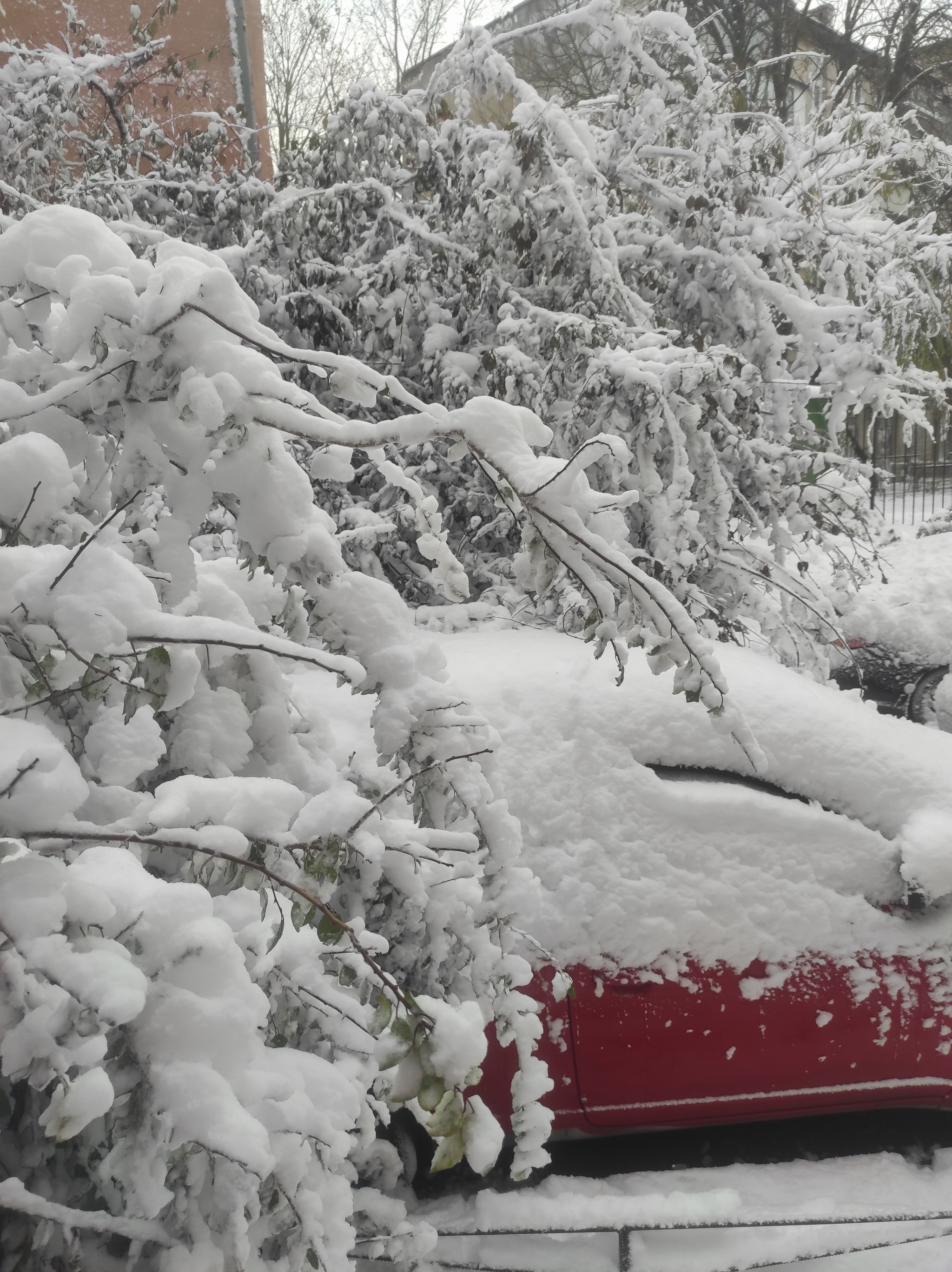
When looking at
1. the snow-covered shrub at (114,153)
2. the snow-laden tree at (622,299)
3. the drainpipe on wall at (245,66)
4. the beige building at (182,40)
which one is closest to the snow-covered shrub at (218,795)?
the snow-laden tree at (622,299)

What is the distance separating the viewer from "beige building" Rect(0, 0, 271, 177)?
837 cm

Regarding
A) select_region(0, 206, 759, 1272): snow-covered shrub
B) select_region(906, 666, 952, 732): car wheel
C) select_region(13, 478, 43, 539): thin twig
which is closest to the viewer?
select_region(0, 206, 759, 1272): snow-covered shrub

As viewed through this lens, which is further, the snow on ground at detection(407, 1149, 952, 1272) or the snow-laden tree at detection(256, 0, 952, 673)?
the snow-laden tree at detection(256, 0, 952, 673)

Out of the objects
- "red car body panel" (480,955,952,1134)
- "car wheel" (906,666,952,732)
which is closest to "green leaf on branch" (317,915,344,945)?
"red car body panel" (480,955,952,1134)

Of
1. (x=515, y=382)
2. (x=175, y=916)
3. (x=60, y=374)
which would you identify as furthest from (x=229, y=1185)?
(x=515, y=382)

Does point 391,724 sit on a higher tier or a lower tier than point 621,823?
higher

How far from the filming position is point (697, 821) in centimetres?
253

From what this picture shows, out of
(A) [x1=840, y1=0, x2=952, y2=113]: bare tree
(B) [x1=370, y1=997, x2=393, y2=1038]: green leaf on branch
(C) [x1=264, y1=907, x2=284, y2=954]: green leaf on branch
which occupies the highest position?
(A) [x1=840, y1=0, x2=952, y2=113]: bare tree

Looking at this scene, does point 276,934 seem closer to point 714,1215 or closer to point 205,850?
point 205,850

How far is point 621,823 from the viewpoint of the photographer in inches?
98.5

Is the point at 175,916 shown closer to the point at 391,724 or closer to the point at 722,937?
the point at 391,724

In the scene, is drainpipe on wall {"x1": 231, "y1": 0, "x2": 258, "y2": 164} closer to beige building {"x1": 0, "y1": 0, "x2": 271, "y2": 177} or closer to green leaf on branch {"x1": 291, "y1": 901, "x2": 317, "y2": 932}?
beige building {"x1": 0, "y1": 0, "x2": 271, "y2": 177}

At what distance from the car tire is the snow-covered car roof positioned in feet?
0.22

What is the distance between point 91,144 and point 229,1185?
6.33 meters
